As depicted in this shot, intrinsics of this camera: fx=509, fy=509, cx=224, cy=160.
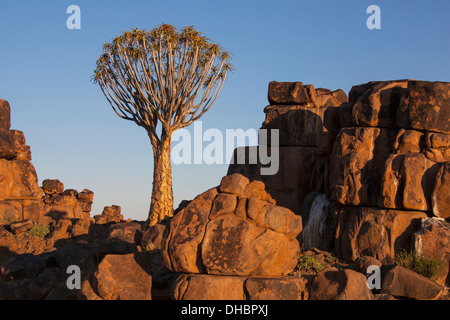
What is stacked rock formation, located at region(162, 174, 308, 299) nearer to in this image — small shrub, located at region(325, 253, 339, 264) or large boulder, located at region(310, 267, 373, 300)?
large boulder, located at region(310, 267, 373, 300)

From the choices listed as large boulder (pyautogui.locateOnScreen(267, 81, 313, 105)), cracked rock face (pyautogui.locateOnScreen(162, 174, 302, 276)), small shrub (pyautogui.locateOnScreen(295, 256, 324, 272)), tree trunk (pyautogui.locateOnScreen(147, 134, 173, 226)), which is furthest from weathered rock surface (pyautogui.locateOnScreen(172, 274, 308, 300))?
tree trunk (pyautogui.locateOnScreen(147, 134, 173, 226))

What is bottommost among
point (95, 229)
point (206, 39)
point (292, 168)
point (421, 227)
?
point (95, 229)

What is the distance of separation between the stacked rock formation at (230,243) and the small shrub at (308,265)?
157 cm

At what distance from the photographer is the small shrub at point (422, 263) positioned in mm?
10375

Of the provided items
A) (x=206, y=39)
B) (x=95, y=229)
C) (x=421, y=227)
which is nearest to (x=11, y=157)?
(x=95, y=229)

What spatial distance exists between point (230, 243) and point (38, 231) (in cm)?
1087

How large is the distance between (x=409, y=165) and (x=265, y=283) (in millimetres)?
4982

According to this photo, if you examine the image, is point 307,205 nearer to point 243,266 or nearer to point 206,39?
point 243,266

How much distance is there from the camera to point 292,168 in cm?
1586

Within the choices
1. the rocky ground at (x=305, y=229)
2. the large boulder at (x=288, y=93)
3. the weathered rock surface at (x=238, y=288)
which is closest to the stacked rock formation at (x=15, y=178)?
the rocky ground at (x=305, y=229)

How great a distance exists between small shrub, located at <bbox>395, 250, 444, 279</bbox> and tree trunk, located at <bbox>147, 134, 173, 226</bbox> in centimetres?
932

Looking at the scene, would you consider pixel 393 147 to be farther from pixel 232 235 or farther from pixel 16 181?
pixel 16 181

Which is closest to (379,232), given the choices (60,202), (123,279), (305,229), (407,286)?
(407,286)

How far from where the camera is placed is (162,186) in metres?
18.3
